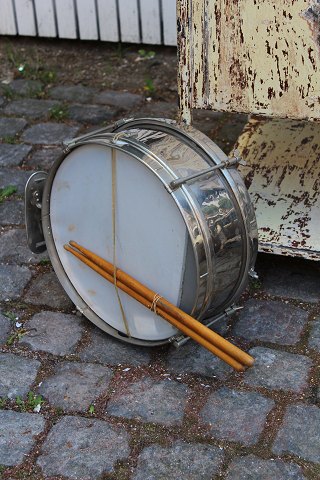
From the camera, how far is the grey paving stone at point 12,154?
4108 millimetres

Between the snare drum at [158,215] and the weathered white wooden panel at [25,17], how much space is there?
2631mm

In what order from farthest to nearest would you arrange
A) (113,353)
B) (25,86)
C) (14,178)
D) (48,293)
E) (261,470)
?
(25,86) → (14,178) → (48,293) → (113,353) → (261,470)

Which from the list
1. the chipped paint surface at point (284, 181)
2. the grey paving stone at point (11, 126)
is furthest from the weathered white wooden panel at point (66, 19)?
the chipped paint surface at point (284, 181)

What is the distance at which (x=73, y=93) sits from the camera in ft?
15.7

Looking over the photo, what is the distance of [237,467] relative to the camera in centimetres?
245

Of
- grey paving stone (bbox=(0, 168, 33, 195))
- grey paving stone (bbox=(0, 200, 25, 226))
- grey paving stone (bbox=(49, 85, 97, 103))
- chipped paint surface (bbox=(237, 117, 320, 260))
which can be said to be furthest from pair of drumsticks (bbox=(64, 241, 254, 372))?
grey paving stone (bbox=(49, 85, 97, 103))

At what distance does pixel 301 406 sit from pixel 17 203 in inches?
67.6

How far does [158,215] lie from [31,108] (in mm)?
2165

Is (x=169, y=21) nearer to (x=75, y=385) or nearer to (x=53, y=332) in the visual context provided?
(x=53, y=332)

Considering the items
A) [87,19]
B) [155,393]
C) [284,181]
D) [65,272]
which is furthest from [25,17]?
[155,393]

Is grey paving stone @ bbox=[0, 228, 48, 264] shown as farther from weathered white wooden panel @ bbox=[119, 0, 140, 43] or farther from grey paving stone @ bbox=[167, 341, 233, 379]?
weathered white wooden panel @ bbox=[119, 0, 140, 43]

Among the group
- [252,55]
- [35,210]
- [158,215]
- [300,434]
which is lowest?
[300,434]

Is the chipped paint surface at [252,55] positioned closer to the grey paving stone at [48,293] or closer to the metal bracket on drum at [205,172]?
the metal bracket on drum at [205,172]

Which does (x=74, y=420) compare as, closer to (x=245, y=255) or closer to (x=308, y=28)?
(x=245, y=255)
